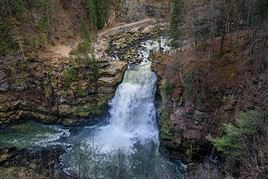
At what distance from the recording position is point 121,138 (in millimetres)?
38094

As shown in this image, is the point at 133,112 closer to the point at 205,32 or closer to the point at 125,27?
the point at 205,32

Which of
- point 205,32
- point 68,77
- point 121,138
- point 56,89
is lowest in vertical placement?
point 121,138

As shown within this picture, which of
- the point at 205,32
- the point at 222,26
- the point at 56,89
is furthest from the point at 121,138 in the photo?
the point at 222,26

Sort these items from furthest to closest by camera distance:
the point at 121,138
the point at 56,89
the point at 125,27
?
the point at 125,27 < the point at 56,89 < the point at 121,138

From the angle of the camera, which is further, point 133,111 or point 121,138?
point 133,111

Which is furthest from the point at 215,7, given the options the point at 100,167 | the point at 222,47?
the point at 100,167

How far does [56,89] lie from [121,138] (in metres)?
9.48

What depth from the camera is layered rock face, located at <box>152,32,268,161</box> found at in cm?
3272

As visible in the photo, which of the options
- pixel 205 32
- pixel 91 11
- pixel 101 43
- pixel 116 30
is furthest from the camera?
pixel 116 30

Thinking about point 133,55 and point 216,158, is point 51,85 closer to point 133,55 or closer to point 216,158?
point 133,55

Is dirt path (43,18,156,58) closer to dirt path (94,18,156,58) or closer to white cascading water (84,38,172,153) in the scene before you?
dirt path (94,18,156,58)

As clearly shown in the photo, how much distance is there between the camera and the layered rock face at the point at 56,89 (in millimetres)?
40156

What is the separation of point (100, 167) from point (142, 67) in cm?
1496

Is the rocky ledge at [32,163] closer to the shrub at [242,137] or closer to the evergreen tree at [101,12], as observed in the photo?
the shrub at [242,137]
